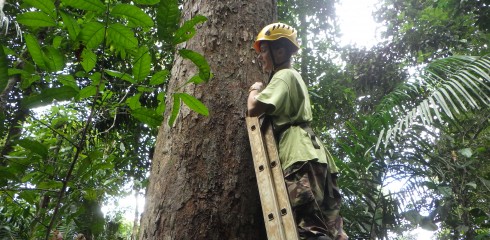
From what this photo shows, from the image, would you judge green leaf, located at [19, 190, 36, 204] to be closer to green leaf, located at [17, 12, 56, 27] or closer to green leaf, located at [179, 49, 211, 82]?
green leaf, located at [17, 12, 56, 27]

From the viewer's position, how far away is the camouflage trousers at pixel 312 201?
5.61 feet

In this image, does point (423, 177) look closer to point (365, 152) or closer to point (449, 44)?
point (365, 152)

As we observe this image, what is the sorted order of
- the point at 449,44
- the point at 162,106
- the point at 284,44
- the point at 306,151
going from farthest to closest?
1. the point at 449,44
2. the point at 284,44
3. the point at 306,151
4. the point at 162,106

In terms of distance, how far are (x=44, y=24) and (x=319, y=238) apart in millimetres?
1295

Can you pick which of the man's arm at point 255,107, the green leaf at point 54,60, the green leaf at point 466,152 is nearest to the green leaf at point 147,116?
the green leaf at point 54,60

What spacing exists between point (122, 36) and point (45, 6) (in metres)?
0.18

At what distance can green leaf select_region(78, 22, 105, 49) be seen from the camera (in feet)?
2.98

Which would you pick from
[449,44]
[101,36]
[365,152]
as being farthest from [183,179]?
[449,44]

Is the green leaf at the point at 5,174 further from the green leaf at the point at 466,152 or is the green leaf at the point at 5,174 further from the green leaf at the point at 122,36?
the green leaf at the point at 466,152

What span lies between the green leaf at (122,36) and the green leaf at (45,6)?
140 millimetres

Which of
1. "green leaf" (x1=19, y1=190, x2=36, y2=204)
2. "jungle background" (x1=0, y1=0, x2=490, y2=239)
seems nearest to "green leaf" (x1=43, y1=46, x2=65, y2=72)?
"jungle background" (x1=0, y1=0, x2=490, y2=239)

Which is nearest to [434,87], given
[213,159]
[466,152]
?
[466,152]

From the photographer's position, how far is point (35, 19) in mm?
916

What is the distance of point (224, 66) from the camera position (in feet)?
6.64
